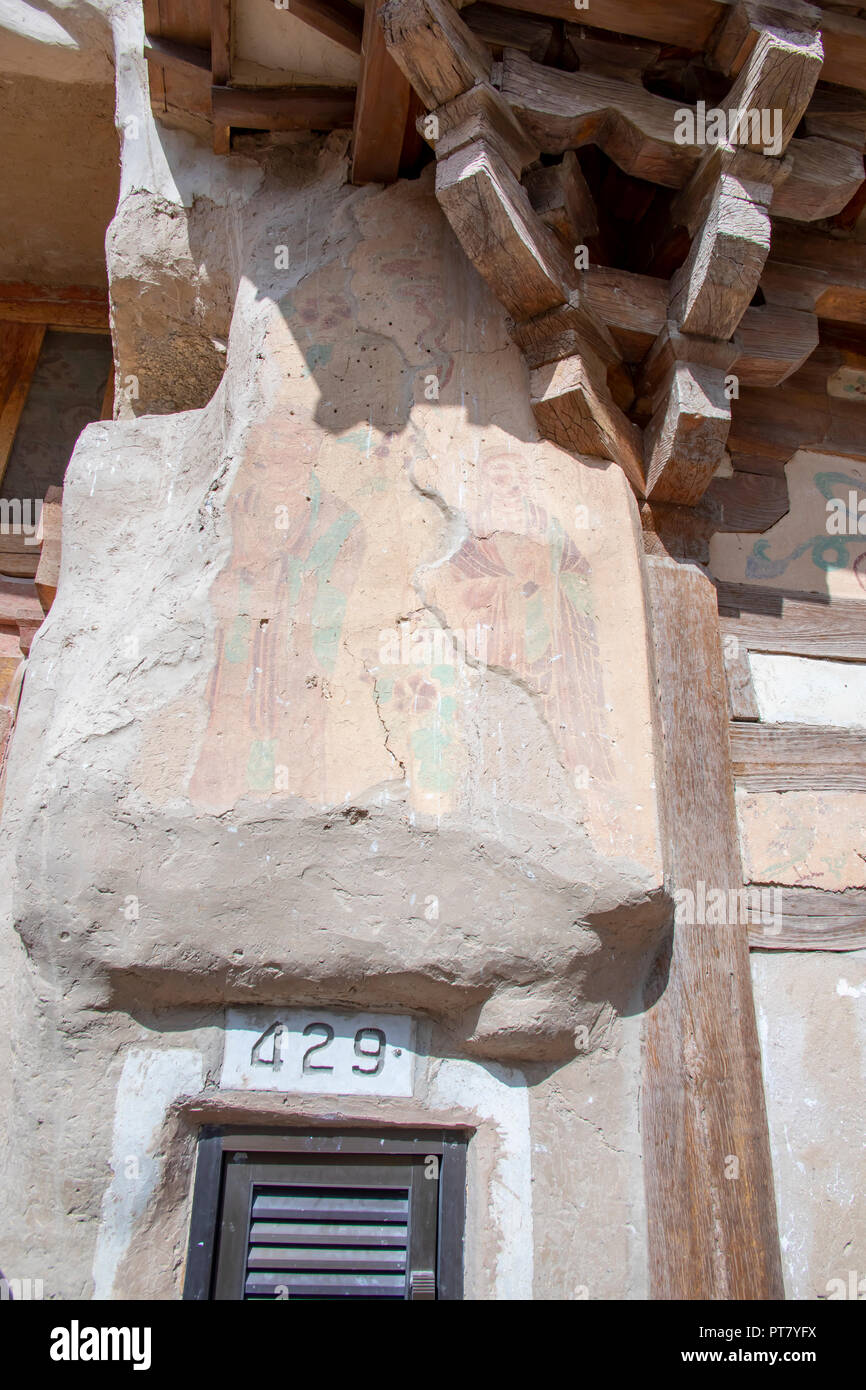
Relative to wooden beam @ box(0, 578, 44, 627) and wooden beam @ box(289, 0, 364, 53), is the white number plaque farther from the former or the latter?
wooden beam @ box(0, 578, 44, 627)

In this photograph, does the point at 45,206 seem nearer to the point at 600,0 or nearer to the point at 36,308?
the point at 36,308

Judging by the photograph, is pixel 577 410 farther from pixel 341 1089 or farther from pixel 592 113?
pixel 341 1089

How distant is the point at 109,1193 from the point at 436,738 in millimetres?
1083

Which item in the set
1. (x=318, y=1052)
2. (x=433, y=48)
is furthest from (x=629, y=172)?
(x=318, y=1052)

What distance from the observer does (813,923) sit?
236 cm

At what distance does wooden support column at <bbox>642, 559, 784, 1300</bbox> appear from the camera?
197 centimetres

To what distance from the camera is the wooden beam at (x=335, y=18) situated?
2547mm

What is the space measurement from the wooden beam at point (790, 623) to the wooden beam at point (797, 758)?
261mm

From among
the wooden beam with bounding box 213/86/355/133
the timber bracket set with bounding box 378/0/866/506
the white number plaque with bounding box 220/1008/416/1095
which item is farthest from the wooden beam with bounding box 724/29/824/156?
the white number plaque with bounding box 220/1008/416/1095

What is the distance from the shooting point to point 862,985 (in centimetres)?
232

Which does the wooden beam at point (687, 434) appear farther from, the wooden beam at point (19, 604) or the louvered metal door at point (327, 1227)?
the wooden beam at point (19, 604)

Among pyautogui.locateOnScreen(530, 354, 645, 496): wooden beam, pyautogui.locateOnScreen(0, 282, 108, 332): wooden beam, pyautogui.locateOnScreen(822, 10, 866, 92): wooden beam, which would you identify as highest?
pyautogui.locateOnScreen(0, 282, 108, 332): wooden beam

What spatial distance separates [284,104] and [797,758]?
2272 mm

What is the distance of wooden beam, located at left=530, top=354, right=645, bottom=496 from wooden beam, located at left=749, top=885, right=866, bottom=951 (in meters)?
1.13
